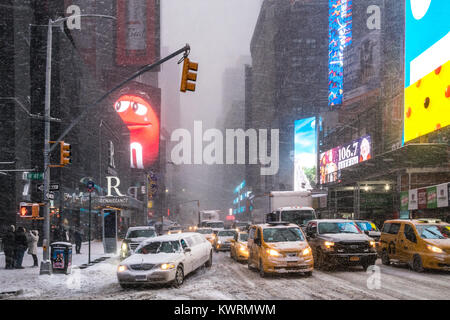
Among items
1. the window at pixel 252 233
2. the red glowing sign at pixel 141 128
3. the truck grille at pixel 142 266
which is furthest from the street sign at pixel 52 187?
the red glowing sign at pixel 141 128

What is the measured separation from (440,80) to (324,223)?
19.3 metres

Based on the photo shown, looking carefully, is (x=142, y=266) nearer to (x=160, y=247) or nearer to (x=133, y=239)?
(x=160, y=247)

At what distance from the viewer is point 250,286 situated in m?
12.8

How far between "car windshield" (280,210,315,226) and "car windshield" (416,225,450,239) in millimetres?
8880

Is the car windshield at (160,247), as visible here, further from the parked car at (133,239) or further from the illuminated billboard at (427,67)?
the illuminated billboard at (427,67)

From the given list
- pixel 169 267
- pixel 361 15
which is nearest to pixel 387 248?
pixel 169 267

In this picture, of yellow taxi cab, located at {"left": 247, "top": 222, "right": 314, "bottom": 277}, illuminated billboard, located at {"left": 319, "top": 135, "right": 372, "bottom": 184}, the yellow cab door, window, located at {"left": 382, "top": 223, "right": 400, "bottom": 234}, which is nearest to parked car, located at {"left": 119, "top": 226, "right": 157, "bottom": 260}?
yellow taxi cab, located at {"left": 247, "top": 222, "right": 314, "bottom": 277}

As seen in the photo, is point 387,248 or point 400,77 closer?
point 387,248

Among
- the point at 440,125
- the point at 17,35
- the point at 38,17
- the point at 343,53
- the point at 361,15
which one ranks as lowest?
the point at 440,125

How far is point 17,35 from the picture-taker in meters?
31.2

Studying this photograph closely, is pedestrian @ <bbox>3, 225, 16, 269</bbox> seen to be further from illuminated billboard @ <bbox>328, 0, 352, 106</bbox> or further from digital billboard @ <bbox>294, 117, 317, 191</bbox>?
digital billboard @ <bbox>294, 117, 317, 191</bbox>

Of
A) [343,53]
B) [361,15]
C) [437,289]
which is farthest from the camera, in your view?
[361,15]

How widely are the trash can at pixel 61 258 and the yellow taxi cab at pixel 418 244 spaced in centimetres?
1203
